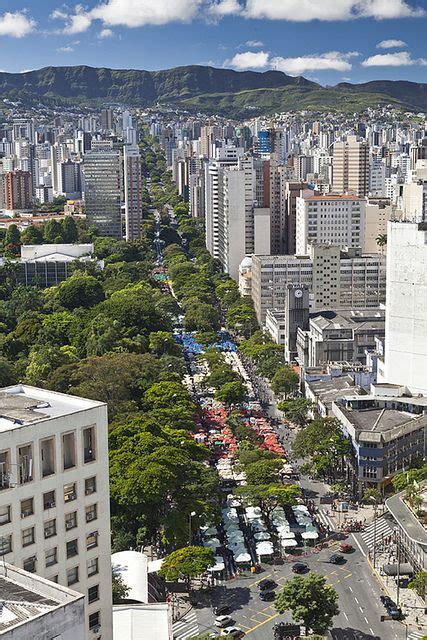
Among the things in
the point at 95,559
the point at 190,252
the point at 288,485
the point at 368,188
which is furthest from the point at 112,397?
the point at 368,188

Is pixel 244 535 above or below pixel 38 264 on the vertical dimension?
below

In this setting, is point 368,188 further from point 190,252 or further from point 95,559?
point 95,559

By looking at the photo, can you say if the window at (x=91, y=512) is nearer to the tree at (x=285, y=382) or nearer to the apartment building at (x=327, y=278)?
the tree at (x=285, y=382)

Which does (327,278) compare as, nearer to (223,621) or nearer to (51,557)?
(223,621)

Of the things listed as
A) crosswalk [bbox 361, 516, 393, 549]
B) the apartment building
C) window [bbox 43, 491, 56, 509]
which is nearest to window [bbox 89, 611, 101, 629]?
window [bbox 43, 491, 56, 509]

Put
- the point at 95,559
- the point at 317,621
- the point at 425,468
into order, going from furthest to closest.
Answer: the point at 425,468
the point at 317,621
the point at 95,559

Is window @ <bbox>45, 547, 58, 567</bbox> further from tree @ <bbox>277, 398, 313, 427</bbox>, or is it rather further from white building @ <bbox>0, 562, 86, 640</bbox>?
tree @ <bbox>277, 398, 313, 427</bbox>
